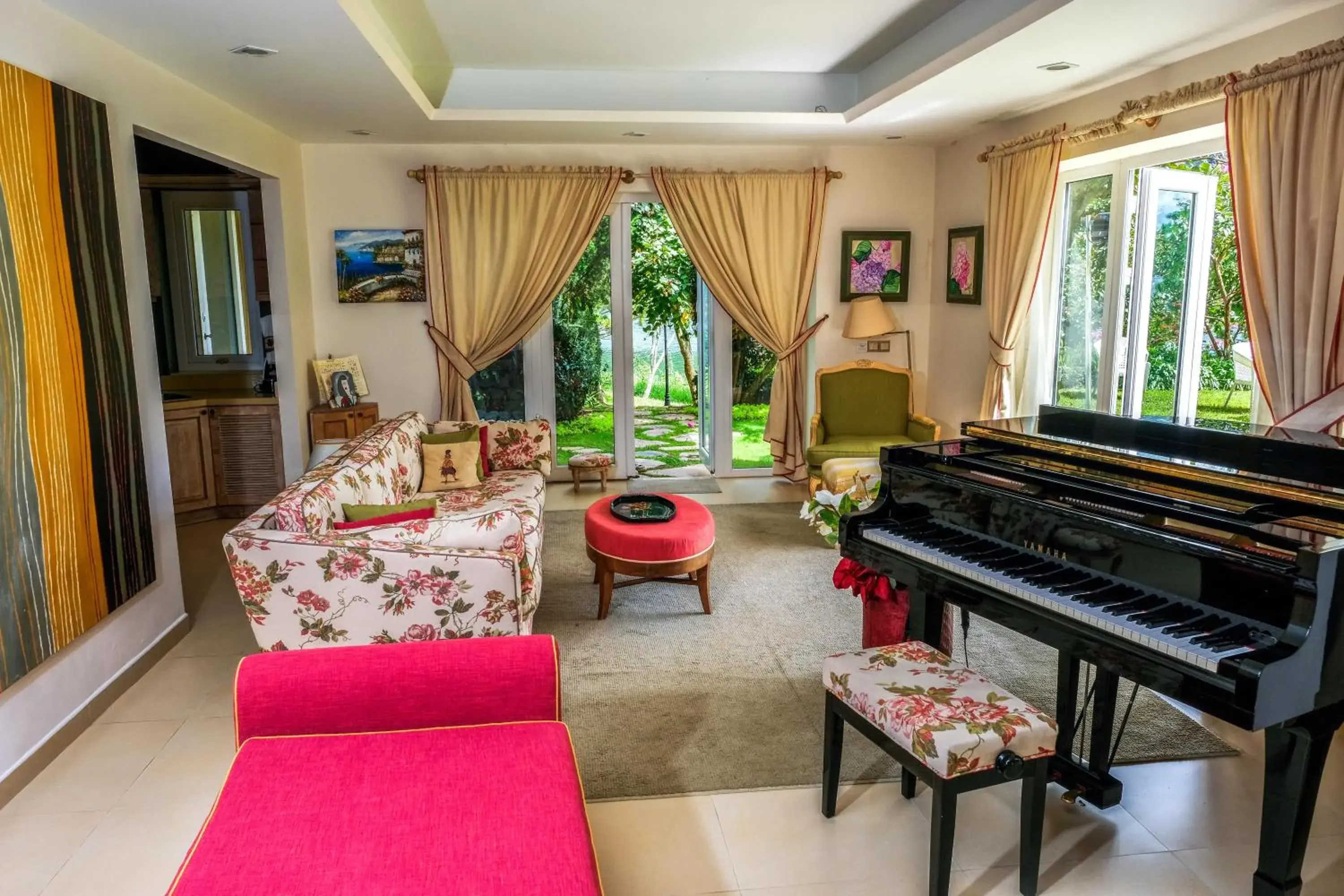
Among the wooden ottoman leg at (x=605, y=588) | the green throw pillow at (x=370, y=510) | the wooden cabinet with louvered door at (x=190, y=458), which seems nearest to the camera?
the green throw pillow at (x=370, y=510)

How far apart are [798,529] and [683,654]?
2.00 m

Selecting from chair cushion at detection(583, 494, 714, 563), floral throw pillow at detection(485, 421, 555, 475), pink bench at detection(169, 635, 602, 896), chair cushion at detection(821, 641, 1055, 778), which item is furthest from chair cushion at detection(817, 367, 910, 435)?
pink bench at detection(169, 635, 602, 896)

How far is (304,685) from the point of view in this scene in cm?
201

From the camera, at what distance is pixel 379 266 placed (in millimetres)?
6105

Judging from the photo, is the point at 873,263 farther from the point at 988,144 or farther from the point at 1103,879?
the point at 1103,879

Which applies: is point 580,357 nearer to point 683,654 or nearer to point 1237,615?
point 683,654

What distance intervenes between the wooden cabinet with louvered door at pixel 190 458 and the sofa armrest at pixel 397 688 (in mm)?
4065

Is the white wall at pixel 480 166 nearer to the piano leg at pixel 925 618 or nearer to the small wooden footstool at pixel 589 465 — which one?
the small wooden footstool at pixel 589 465

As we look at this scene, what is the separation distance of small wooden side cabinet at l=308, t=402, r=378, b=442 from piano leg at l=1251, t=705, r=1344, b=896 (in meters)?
5.05

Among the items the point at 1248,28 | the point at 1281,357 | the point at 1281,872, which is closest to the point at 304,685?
the point at 1281,872

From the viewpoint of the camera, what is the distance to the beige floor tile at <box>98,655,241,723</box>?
10.3 feet

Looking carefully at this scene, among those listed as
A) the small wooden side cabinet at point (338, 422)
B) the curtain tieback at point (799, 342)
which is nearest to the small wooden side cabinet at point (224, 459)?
the small wooden side cabinet at point (338, 422)

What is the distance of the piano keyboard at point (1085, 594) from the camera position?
71.5 inches

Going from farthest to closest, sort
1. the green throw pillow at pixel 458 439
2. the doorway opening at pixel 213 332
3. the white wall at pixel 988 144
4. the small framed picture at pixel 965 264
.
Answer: the small framed picture at pixel 965 264
the doorway opening at pixel 213 332
the green throw pillow at pixel 458 439
the white wall at pixel 988 144
